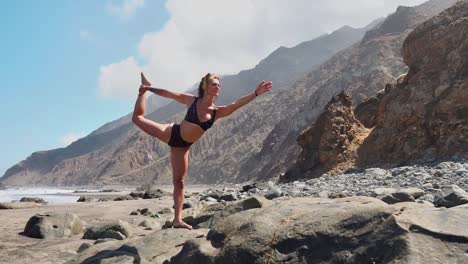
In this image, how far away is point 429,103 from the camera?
20.5 metres

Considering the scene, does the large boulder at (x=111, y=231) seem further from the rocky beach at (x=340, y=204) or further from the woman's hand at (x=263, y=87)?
the woman's hand at (x=263, y=87)

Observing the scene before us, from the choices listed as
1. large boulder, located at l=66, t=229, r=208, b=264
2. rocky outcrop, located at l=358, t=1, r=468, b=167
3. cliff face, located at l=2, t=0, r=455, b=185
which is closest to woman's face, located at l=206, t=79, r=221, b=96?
large boulder, located at l=66, t=229, r=208, b=264

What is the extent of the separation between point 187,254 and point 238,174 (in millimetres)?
85179

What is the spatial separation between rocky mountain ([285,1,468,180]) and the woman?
14691 millimetres

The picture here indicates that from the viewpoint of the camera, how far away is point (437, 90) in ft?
66.8

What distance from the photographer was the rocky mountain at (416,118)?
19.2m

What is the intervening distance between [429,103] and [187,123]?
17460 mm

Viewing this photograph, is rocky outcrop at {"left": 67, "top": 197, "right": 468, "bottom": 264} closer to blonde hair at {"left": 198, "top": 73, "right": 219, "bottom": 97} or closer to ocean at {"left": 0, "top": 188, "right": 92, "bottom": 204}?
blonde hair at {"left": 198, "top": 73, "right": 219, "bottom": 97}

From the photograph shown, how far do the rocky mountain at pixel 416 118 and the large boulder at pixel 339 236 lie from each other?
606 inches

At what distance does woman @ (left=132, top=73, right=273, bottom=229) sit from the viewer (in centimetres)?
600

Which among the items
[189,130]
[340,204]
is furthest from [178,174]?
[340,204]

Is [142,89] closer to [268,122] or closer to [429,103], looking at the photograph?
[429,103]

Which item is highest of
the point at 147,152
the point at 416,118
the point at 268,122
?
the point at 268,122

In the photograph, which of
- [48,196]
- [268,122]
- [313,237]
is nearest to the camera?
[313,237]
